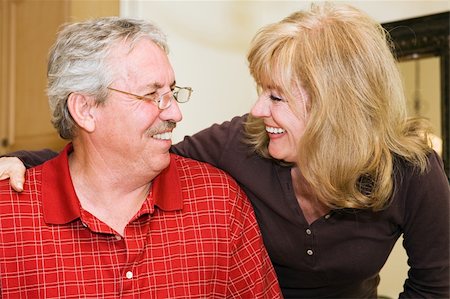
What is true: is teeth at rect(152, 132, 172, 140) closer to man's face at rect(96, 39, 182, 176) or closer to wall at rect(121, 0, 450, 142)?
man's face at rect(96, 39, 182, 176)

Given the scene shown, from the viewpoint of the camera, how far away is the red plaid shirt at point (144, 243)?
1.44 meters

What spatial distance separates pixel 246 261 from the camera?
5.33 ft

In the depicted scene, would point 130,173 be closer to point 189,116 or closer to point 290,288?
point 290,288

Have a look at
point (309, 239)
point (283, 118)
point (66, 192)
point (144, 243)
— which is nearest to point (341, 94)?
point (283, 118)

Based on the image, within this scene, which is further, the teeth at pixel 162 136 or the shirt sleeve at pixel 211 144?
the shirt sleeve at pixel 211 144

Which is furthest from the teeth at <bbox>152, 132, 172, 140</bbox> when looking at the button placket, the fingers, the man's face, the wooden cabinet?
the wooden cabinet

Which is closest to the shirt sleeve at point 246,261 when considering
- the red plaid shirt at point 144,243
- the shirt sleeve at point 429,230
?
the red plaid shirt at point 144,243

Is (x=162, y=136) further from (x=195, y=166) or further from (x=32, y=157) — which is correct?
(x=32, y=157)

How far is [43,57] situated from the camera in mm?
2746

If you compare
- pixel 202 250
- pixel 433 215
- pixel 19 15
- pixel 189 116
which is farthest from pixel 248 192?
pixel 19 15

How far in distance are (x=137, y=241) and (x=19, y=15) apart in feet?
5.90

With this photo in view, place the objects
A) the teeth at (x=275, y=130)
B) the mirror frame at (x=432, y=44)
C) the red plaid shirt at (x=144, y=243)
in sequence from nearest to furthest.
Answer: the red plaid shirt at (x=144, y=243) < the teeth at (x=275, y=130) < the mirror frame at (x=432, y=44)

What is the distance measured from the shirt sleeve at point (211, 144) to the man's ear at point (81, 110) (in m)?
0.35

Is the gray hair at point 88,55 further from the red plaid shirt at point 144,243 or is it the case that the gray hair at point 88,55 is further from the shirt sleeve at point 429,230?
the shirt sleeve at point 429,230
